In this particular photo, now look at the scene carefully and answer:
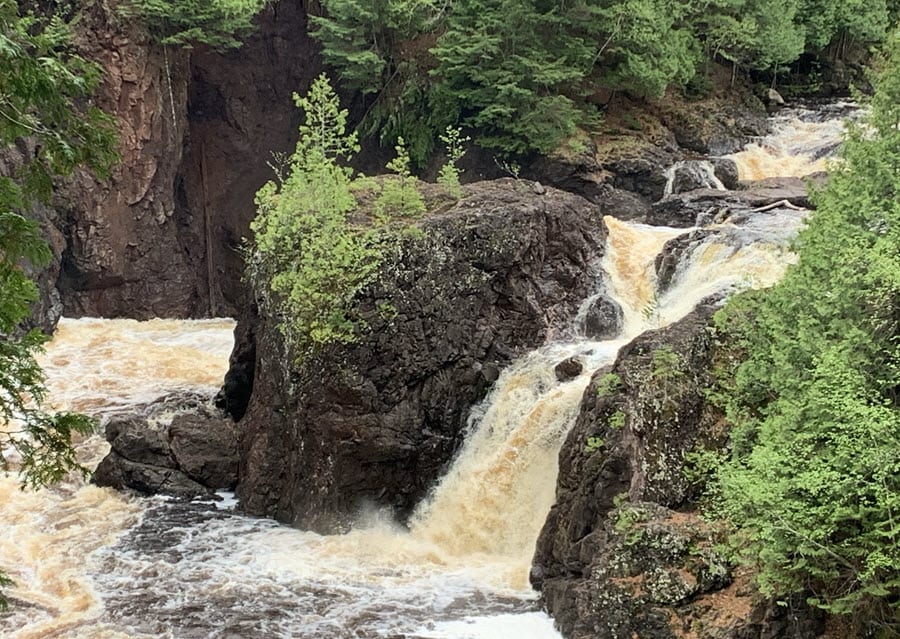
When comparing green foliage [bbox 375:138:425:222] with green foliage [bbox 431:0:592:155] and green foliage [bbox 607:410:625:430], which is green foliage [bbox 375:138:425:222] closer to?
green foliage [bbox 607:410:625:430]

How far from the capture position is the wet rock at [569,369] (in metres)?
11.2

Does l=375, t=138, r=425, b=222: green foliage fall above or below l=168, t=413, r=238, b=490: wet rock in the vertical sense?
above

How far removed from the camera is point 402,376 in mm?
11258

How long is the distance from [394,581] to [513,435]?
2.68m

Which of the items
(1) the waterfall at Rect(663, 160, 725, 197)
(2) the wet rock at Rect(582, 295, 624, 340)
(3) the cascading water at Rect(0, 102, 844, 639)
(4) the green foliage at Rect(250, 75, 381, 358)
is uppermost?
(1) the waterfall at Rect(663, 160, 725, 197)

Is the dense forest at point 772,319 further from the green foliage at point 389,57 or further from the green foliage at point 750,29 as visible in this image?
the green foliage at point 750,29

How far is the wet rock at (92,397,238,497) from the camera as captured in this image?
40.5ft

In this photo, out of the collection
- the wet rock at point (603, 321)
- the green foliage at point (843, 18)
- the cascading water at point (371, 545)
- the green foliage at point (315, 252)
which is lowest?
the cascading water at point (371, 545)

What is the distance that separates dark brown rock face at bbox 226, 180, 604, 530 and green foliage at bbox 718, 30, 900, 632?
18.2ft

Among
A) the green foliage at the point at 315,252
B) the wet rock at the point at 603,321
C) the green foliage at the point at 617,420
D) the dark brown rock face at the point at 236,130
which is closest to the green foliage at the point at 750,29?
the dark brown rock face at the point at 236,130

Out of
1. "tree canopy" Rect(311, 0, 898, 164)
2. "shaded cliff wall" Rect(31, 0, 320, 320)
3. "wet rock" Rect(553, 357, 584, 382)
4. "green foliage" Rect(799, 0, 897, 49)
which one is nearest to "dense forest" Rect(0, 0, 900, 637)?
"shaded cliff wall" Rect(31, 0, 320, 320)

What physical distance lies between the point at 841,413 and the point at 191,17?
19.2m

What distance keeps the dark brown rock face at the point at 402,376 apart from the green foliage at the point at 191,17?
35.1 ft

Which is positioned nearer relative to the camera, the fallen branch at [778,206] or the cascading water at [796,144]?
the fallen branch at [778,206]
